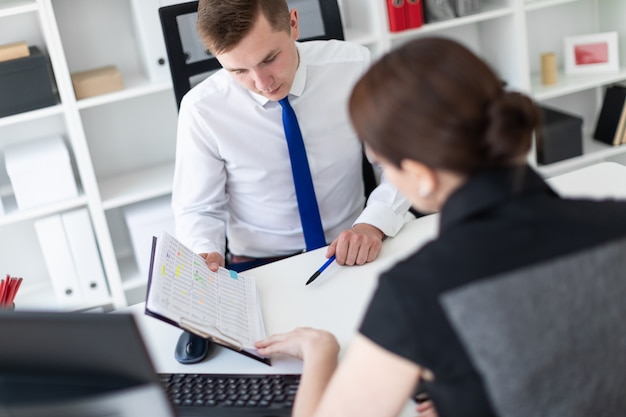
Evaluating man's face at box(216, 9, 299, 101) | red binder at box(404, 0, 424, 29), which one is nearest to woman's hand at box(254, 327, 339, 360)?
man's face at box(216, 9, 299, 101)

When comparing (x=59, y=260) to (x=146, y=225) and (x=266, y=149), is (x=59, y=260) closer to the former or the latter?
(x=146, y=225)

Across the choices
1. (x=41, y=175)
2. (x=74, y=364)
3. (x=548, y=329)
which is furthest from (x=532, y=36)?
(x=74, y=364)

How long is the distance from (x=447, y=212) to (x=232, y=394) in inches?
19.5

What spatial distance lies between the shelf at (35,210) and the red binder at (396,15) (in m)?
1.32

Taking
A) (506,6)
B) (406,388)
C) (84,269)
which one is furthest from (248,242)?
(506,6)

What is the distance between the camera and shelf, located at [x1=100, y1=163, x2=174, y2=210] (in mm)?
2764

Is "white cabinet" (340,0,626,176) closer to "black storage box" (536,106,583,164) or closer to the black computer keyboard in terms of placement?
"black storage box" (536,106,583,164)

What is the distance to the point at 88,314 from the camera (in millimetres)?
772

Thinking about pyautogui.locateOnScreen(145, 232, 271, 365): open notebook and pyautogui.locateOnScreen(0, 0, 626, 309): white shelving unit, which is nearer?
pyautogui.locateOnScreen(145, 232, 271, 365): open notebook

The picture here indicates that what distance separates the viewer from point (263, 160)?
1.94m

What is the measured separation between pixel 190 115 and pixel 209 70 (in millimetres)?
172

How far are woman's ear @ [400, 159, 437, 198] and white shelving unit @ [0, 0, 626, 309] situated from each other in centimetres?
192

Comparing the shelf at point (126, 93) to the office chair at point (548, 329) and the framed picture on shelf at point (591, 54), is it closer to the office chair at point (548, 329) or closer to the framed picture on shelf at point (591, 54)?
the framed picture on shelf at point (591, 54)

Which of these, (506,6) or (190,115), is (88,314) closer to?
(190,115)
